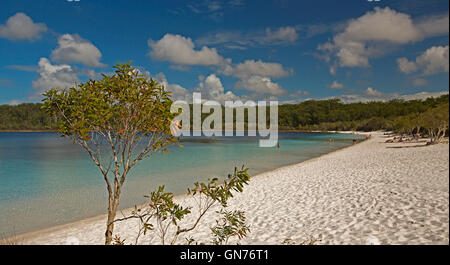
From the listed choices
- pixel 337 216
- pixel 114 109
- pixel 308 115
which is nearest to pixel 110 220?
pixel 114 109

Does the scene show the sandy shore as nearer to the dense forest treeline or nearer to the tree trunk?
the tree trunk

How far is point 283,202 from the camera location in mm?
7180

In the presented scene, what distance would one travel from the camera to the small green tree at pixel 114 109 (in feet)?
8.64

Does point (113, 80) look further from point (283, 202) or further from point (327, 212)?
point (283, 202)

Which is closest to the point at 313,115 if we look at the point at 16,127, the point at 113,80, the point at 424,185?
the point at 424,185

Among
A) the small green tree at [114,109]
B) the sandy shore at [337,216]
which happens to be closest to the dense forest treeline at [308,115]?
the sandy shore at [337,216]

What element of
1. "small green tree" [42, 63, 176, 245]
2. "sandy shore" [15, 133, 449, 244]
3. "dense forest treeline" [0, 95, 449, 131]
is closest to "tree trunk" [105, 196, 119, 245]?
"small green tree" [42, 63, 176, 245]

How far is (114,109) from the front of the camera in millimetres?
2738

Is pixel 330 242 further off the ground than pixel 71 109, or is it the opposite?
pixel 71 109

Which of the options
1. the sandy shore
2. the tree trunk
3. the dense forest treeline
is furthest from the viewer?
the dense forest treeline

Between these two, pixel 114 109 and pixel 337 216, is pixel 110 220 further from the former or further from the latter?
pixel 337 216

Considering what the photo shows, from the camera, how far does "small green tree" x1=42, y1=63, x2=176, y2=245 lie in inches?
104
